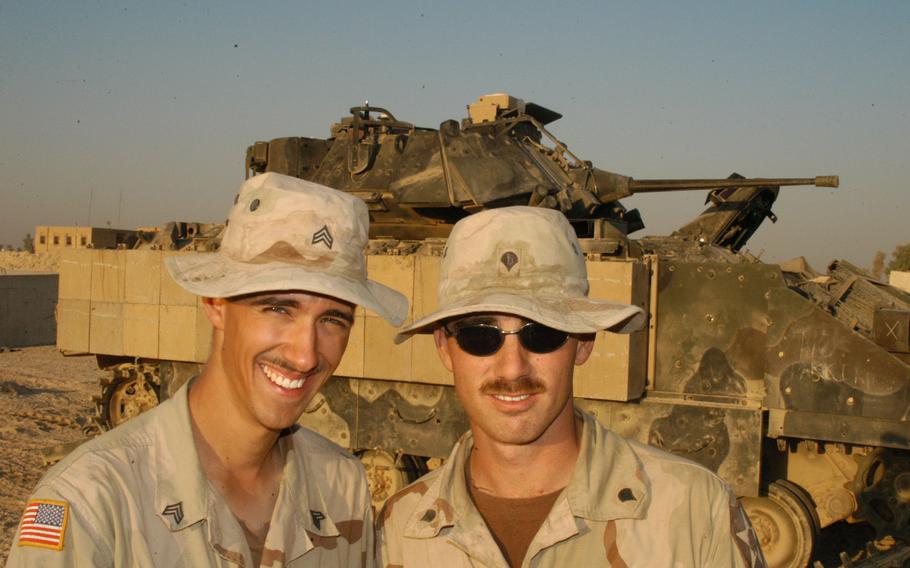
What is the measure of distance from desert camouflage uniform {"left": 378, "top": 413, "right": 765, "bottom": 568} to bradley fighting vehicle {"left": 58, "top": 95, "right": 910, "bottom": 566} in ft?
15.1

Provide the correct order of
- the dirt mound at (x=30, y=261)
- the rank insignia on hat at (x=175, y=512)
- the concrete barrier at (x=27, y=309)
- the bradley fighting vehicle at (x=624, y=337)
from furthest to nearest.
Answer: the dirt mound at (x=30, y=261)
the concrete barrier at (x=27, y=309)
the bradley fighting vehicle at (x=624, y=337)
the rank insignia on hat at (x=175, y=512)

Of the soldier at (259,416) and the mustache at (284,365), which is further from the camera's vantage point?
the mustache at (284,365)

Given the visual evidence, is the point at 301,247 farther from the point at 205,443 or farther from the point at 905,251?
the point at 905,251

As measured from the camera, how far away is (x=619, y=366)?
7102 millimetres

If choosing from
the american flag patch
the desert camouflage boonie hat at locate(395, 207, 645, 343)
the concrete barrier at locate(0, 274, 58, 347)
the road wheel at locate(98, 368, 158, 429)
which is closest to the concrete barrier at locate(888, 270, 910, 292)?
the road wheel at locate(98, 368, 158, 429)

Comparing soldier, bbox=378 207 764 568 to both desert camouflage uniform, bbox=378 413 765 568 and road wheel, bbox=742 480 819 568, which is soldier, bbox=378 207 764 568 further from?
road wheel, bbox=742 480 819 568

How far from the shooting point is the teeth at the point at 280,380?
246cm

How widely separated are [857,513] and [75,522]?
6.55m

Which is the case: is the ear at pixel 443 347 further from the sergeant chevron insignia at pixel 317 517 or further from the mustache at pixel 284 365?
the sergeant chevron insignia at pixel 317 517

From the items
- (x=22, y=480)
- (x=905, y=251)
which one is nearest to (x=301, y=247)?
(x=22, y=480)

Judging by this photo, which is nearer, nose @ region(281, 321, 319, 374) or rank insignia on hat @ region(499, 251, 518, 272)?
nose @ region(281, 321, 319, 374)

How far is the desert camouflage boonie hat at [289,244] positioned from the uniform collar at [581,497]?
538mm

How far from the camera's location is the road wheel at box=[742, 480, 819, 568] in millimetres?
7086

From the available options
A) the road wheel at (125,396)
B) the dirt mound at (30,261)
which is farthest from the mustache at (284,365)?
the dirt mound at (30,261)
